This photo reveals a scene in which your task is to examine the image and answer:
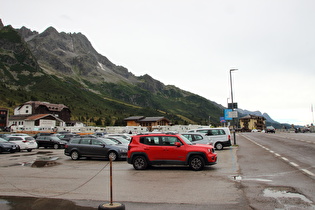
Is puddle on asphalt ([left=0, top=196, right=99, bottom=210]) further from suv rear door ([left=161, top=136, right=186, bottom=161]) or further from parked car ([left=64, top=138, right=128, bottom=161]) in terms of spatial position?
parked car ([left=64, top=138, right=128, bottom=161])

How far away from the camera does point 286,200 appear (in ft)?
22.1

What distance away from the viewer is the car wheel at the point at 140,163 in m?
13.0

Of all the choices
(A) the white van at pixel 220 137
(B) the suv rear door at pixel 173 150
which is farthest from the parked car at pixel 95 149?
(A) the white van at pixel 220 137

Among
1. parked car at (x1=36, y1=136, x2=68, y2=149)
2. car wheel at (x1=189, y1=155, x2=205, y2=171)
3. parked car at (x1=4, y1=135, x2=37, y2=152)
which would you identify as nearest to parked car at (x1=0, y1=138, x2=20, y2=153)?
parked car at (x1=4, y1=135, x2=37, y2=152)

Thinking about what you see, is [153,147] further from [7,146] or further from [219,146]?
[7,146]

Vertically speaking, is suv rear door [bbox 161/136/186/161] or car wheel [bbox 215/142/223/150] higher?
suv rear door [bbox 161/136/186/161]

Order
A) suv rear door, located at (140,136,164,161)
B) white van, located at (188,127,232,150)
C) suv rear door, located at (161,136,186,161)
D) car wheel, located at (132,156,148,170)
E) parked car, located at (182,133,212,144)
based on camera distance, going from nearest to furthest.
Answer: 1. suv rear door, located at (161,136,186,161)
2. suv rear door, located at (140,136,164,161)
3. car wheel, located at (132,156,148,170)
4. parked car, located at (182,133,212,144)
5. white van, located at (188,127,232,150)

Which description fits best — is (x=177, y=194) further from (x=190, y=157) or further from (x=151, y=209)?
(x=190, y=157)

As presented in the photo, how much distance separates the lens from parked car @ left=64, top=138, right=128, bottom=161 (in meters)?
17.7

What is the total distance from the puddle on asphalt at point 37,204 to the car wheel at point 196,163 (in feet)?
20.8

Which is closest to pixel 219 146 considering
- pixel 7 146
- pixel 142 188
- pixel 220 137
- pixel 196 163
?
pixel 220 137

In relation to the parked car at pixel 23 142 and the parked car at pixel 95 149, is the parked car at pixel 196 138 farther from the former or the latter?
the parked car at pixel 23 142

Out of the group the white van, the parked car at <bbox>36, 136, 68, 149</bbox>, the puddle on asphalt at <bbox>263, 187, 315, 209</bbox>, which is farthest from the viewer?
the parked car at <bbox>36, 136, 68, 149</bbox>

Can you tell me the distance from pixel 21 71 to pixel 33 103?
94.5 meters
